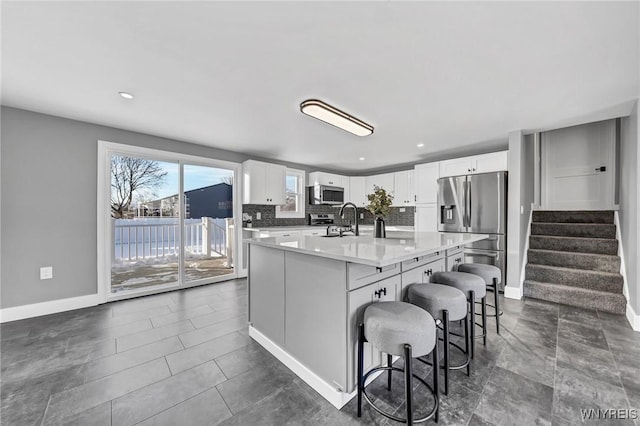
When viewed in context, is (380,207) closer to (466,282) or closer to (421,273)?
(421,273)

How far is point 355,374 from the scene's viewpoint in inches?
60.2

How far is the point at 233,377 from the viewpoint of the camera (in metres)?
1.75

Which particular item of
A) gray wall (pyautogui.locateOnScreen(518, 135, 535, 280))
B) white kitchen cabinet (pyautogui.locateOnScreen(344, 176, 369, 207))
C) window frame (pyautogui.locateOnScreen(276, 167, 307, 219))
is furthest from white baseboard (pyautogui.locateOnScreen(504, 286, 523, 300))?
window frame (pyautogui.locateOnScreen(276, 167, 307, 219))

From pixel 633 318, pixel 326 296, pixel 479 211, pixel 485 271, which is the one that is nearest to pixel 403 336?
pixel 326 296

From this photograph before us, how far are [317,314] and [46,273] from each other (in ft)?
11.0

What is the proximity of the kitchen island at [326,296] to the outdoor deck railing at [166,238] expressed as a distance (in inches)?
93.6

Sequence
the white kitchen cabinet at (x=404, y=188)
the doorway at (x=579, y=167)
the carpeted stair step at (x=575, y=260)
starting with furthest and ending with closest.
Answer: the white kitchen cabinet at (x=404, y=188)
the doorway at (x=579, y=167)
the carpeted stair step at (x=575, y=260)

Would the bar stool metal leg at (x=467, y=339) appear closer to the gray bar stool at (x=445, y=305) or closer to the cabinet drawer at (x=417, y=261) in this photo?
the gray bar stool at (x=445, y=305)

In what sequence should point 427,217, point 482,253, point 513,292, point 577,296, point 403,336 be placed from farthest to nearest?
point 427,217
point 482,253
point 513,292
point 577,296
point 403,336

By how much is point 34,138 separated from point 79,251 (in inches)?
53.7

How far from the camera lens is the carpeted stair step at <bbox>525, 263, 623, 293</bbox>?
303cm

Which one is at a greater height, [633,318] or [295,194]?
[295,194]

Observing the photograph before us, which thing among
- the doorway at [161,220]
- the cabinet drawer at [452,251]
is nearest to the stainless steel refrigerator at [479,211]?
the cabinet drawer at [452,251]

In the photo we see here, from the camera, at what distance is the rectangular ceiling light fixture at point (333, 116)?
2.41 meters
